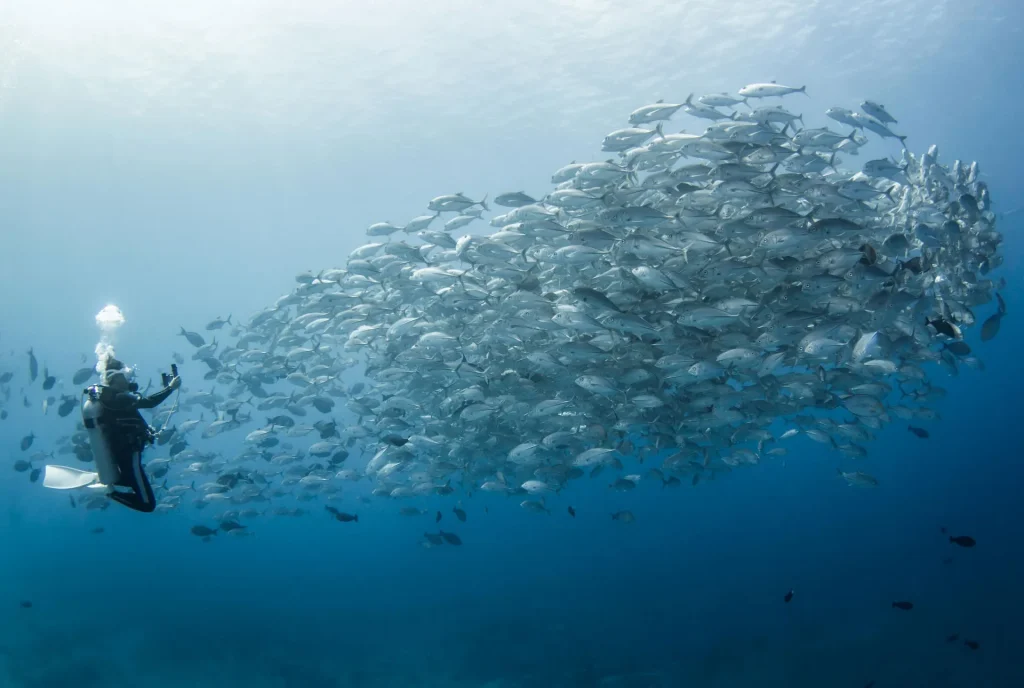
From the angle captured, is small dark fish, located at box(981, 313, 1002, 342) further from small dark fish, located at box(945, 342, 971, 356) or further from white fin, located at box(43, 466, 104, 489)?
white fin, located at box(43, 466, 104, 489)

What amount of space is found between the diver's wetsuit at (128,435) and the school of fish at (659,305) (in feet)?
2.33

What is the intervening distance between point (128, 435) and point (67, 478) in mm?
926

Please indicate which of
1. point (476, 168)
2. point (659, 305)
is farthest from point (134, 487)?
point (476, 168)

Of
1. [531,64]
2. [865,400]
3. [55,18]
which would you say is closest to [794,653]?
[865,400]

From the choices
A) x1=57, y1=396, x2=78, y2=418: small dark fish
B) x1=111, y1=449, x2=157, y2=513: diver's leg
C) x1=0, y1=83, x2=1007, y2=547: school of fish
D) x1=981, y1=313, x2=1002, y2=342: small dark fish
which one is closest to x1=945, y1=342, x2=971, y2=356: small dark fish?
x1=0, y1=83, x2=1007, y2=547: school of fish

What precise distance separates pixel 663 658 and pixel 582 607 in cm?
618

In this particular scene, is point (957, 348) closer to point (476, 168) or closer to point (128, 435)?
point (128, 435)

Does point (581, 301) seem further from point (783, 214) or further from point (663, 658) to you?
point (663, 658)

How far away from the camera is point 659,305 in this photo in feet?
26.7

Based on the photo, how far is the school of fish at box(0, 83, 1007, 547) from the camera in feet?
23.5

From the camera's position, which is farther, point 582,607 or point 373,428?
point 582,607

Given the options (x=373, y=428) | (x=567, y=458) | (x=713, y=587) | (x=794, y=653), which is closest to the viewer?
(x=567, y=458)

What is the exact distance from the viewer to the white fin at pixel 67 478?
238 inches

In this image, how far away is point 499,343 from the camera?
9844mm
